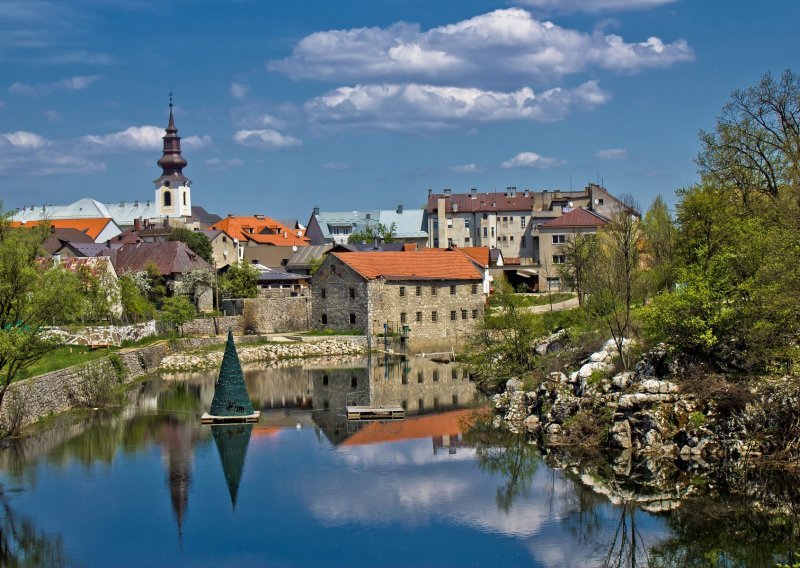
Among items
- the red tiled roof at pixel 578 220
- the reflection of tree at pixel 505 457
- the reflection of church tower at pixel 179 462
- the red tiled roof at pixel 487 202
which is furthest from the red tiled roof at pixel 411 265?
the red tiled roof at pixel 487 202

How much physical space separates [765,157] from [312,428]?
18.8 meters

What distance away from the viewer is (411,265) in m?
54.3

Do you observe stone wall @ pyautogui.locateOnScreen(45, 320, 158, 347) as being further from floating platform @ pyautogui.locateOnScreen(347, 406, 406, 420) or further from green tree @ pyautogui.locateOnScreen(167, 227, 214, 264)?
green tree @ pyautogui.locateOnScreen(167, 227, 214, 264)

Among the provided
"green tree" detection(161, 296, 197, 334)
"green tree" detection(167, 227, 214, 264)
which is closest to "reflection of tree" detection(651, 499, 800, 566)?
"green tree" detection(161, 296, 197, 334)

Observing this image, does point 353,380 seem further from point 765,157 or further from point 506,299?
point 765,157

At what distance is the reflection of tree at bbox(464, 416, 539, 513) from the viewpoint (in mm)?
24047

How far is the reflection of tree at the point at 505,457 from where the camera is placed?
24047 mm

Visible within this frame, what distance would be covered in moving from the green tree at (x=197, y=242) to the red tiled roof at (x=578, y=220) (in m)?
27.4

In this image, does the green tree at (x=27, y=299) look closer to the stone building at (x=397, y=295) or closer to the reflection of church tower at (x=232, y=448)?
the reflection of church tower at (x=232, y=448)

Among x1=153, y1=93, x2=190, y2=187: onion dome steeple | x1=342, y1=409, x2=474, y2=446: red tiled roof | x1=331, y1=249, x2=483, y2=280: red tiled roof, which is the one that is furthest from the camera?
x1=153, y1=93, x2=190, y2=187: onion dome steeple

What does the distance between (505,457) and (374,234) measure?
241 ft

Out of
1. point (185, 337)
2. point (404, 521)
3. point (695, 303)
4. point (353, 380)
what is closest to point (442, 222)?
point (185, 337)

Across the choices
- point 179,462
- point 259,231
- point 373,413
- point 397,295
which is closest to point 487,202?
point 259,231

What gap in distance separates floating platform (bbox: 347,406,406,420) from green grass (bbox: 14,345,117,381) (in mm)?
10641
